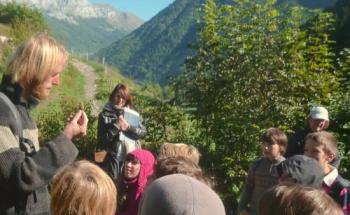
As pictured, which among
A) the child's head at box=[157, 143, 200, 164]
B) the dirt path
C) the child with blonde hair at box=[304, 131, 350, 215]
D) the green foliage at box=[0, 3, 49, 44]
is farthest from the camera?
the green foliage at box=[0, 3, 49, 44]

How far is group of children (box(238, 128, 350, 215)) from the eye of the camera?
206cm

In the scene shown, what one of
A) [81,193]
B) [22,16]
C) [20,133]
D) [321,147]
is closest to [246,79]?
[321,147]

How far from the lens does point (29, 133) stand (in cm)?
241

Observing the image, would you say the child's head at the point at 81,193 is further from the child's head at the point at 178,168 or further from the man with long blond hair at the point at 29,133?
the child's head at the point at 178,168

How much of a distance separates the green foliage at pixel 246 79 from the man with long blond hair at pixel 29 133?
4525 mm

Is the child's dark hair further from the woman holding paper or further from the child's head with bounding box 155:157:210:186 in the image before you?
the child's head with bounding box 155:157:210:186

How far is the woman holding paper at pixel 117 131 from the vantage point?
20.3 ft

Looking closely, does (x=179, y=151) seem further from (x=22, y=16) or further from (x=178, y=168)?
(x=22, y=16)

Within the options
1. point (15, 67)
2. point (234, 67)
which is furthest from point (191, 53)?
point (15, 67)

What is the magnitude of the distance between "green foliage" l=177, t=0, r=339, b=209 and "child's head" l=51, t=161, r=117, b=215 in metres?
4.23

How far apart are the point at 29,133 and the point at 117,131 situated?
12.9ft

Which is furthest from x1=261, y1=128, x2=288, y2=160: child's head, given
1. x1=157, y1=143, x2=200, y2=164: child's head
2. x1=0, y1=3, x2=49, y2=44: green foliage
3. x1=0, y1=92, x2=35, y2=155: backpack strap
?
x1=0, y1=3, x2=49, y2=44: green foliage

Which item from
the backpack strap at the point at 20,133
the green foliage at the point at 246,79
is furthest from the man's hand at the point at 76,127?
the green foliage at the point at 246,79

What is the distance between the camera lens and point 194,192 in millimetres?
2311
